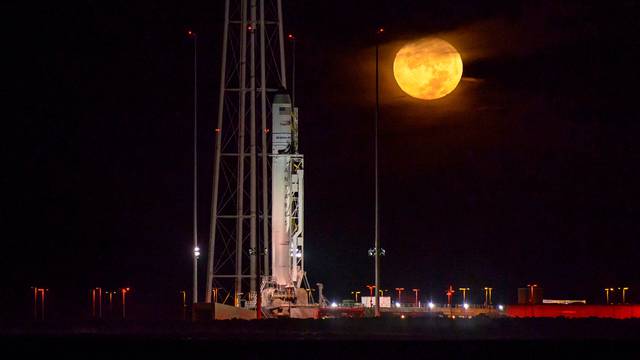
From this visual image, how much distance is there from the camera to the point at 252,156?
66375 mm

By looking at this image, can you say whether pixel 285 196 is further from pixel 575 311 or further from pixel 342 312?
pixel 575 311

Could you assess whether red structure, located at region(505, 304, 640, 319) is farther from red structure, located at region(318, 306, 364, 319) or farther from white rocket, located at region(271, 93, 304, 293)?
white rocket, located at region(271, 93, 304, 293)

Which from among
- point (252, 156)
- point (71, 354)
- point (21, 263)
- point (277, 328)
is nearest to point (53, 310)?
point (21, 263)

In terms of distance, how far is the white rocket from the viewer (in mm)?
70812

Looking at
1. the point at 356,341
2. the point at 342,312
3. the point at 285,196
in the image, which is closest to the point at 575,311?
the point at 342,312

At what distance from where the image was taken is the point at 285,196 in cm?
7238

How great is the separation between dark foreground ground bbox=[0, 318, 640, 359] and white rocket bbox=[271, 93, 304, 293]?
72.7 feet

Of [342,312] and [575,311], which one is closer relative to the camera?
[575,311]

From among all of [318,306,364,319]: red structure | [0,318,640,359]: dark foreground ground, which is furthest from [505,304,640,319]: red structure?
[0,318,640,359]: dark foreground ground

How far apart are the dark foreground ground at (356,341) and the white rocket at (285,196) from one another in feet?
72.7

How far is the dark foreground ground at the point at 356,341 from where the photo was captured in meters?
32.4

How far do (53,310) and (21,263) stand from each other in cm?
1448

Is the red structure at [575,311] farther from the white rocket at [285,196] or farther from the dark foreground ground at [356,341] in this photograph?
the dark foreground ground at [356,341]

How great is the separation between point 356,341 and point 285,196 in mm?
36009
